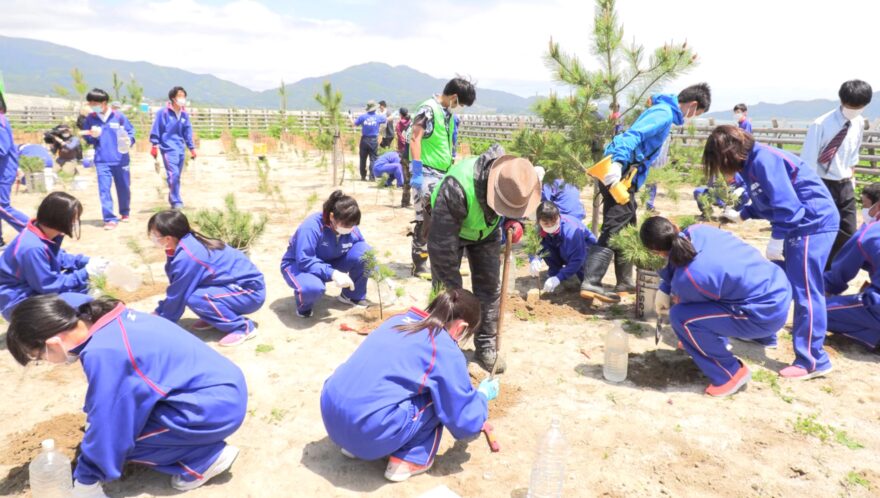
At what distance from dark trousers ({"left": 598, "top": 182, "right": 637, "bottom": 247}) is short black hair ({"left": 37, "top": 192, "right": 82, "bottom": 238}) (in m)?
4.21

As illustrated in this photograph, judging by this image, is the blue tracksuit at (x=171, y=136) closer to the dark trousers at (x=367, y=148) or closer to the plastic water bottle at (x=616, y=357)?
the dark trousers at (x=367, y=148)

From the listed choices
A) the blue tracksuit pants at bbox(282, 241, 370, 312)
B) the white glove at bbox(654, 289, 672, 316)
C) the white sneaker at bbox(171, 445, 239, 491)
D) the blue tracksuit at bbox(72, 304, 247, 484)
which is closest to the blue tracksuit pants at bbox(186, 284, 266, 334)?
the blue tracksuit pants at bbox(282, 241, 370, 312)

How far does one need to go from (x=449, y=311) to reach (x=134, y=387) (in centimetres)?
138

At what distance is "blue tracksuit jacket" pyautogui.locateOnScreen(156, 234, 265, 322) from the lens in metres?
3.80

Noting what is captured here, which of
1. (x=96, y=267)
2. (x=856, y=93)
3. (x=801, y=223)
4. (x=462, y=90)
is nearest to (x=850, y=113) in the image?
(x=856, y=93)

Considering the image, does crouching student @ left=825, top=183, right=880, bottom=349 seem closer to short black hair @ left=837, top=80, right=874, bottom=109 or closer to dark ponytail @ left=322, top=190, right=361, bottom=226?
short black hair @ left=837, top=80, right=874, bottom=109

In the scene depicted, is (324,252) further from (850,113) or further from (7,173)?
(850,113)

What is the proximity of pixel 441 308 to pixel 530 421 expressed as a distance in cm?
110

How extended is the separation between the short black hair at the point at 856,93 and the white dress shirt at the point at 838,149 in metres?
0.25

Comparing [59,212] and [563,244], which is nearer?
[59,212]

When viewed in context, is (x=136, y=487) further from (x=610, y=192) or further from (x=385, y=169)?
(x=385, y=169)

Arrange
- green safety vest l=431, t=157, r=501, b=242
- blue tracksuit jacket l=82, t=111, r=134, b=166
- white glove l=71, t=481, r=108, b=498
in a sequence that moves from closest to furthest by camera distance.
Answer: white glove l=71, t=481, r=108, b=498 < green safety vest l=431, t=157, r=501, b=242 < blue tracksuit jacket l=82, t=111, r=134, b=166

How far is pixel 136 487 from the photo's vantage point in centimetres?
255

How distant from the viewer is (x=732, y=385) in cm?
339
